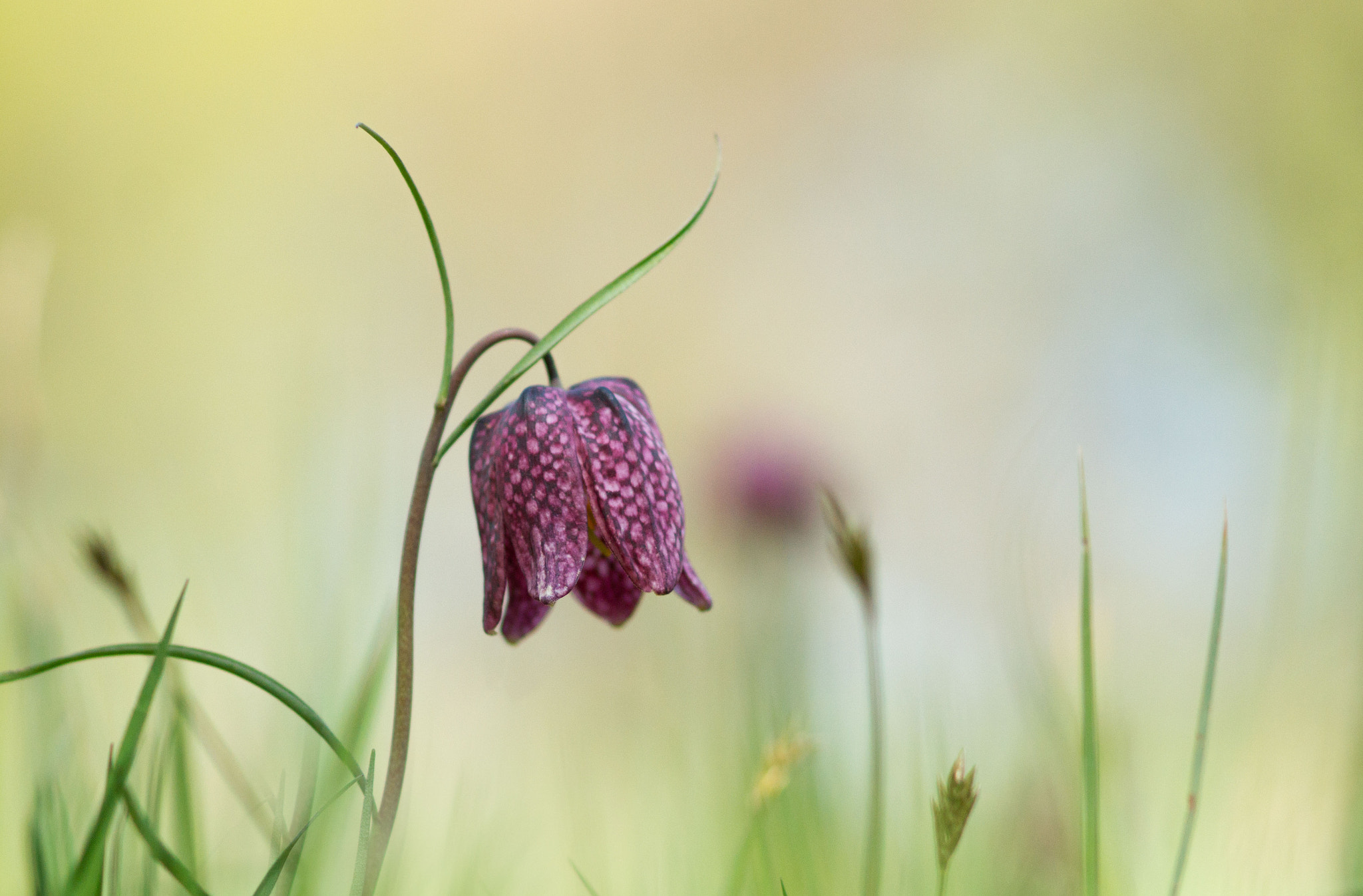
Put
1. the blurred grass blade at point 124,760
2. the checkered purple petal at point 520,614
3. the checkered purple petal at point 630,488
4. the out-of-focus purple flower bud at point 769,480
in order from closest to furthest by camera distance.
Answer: the blurred grass blade at point 124,760
the checkered purple petal at point 630,488
the checkered purple petal at point 520,614
the out-of-focus purple flower bud at point 769,480

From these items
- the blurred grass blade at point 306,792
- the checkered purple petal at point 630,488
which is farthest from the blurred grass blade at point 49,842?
the checkered purple petal at point 630,488

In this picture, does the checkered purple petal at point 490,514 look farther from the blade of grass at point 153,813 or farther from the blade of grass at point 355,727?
the blade of grass at point 153,813

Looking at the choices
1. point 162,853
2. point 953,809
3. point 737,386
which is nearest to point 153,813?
point 162,853

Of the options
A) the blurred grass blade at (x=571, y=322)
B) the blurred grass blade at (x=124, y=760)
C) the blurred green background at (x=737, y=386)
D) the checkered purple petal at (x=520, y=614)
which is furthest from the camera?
the blurred green background at (x=737, y=386)

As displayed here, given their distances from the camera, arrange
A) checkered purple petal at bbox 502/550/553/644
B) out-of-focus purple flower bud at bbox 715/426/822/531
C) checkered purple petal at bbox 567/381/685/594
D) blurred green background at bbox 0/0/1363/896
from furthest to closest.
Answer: out-of-focus purple flower bud at bbox 715/426/822/531
blurred green background at bbox 0/0/1363/896
checkered purple petal at bbox 502/550/553/644
checkered purple petal at bbox 567/381/685/594

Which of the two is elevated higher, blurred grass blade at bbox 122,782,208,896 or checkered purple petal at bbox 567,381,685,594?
checkered purple petal at bbox 567,381,685,594

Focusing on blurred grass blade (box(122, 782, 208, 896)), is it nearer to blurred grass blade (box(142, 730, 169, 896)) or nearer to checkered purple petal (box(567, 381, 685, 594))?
blurred grass blade (box(142, 730, 169, 896))

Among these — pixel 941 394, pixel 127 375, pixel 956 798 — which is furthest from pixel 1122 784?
pixel 941 394

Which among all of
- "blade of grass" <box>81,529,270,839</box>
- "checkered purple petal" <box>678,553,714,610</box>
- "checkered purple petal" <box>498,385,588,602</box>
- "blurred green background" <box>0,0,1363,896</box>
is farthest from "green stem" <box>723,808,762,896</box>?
"blade of grass" <box>81,529,270,839</box>
